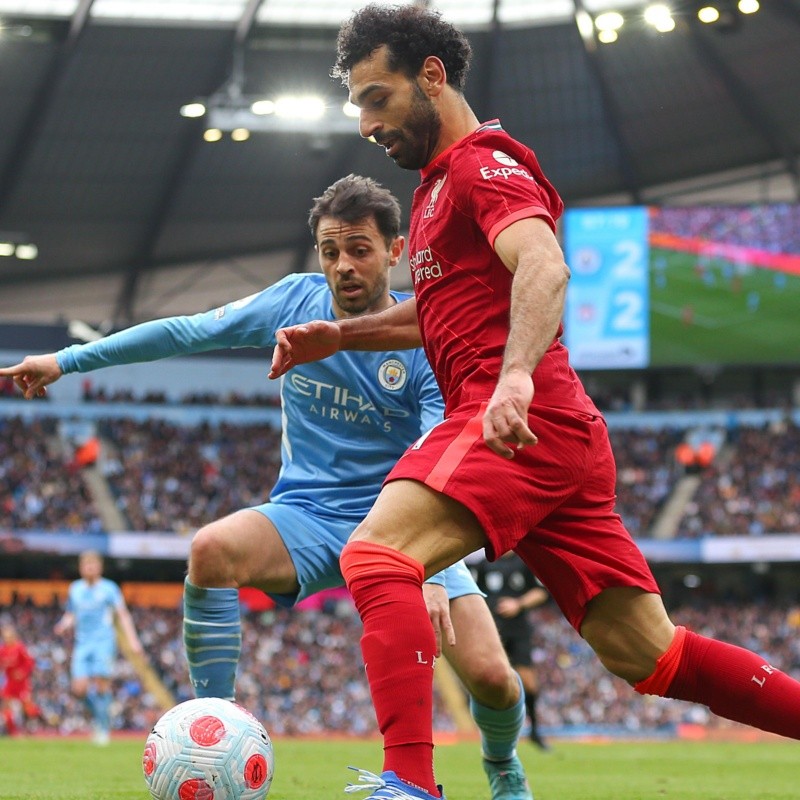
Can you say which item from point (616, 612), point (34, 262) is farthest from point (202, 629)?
point (34, 262)

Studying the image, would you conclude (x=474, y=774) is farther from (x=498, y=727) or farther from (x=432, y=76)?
(x=432, y=76)

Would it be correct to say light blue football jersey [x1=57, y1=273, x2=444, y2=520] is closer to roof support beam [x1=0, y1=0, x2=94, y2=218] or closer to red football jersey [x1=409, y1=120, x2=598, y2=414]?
red football jersey [x1=409, y1=120, x2=598, y2=414]

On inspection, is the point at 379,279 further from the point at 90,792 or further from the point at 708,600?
the point at 708,600

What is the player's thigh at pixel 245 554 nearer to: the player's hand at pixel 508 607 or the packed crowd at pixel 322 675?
the player's hand at pixel 508 607

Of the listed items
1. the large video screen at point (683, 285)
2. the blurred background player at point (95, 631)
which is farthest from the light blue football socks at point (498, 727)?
the large video screen at point (683, 285)

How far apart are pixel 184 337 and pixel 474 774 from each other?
554cm

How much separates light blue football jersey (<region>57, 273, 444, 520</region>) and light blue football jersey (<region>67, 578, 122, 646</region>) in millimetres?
10049

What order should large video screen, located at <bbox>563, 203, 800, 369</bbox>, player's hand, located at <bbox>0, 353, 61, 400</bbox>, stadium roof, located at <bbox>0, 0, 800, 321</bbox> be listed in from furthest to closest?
large video screen, located at <bbox>563, 203, 800, 369</bbox>, stadium roof, located at <bbox>0, 0, 800, 321</bbox>, player's hand, located at <bbox>0, 353, 61, 400</bbox>

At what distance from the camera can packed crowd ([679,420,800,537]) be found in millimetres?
32469

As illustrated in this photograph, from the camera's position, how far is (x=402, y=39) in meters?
3.67

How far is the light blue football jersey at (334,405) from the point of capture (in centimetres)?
515

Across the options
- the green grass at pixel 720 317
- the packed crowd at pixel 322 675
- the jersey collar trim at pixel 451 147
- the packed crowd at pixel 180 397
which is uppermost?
the green grass at pixel 720 317

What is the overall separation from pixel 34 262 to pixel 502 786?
29657mm

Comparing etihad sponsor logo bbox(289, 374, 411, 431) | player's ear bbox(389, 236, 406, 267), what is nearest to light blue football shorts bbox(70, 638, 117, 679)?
etihad sponsor logo bbox(289, 374, 411, 431)
